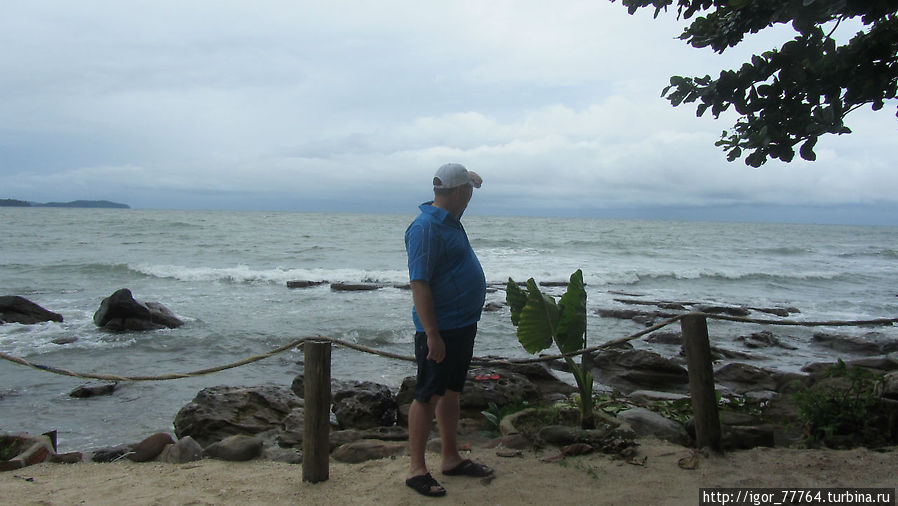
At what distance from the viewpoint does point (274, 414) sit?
654 centimetres

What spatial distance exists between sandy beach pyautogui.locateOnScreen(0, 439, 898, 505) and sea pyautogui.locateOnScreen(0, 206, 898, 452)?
2121 mm

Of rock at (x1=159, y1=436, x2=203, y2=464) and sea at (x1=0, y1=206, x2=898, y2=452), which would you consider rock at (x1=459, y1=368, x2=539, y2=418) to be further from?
rock at (x1=159, y1=436, x2=203, y2=464)

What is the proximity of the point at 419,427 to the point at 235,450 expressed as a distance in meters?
2.07

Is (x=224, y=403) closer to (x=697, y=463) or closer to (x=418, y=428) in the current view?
(x=418, y=428)

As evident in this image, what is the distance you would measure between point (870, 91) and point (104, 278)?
2157 cm

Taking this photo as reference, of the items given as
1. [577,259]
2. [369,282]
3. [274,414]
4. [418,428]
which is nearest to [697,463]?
[418,428]

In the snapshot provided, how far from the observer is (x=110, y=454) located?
17.1 ft

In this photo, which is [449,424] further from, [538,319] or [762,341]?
[762,341]

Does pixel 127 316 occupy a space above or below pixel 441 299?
below

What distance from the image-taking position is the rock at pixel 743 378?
26.8ft

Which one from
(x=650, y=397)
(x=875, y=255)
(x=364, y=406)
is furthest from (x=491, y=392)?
(x=875, y=255)

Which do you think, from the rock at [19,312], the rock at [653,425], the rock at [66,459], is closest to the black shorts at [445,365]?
the rock at [653,425]

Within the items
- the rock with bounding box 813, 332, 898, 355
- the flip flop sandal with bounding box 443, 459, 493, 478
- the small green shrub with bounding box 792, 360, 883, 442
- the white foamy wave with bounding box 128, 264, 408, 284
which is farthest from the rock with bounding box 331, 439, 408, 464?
the white foamy wave with bounding box 128, 264, 408, 284

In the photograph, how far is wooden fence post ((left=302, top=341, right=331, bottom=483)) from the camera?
3.90 m
